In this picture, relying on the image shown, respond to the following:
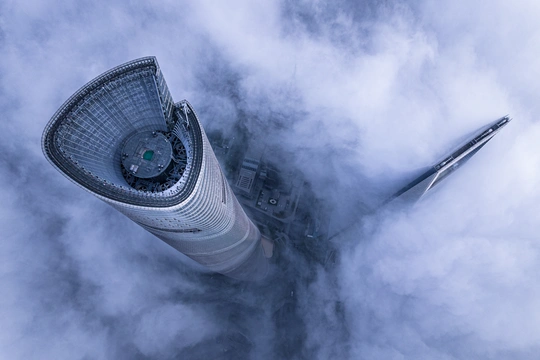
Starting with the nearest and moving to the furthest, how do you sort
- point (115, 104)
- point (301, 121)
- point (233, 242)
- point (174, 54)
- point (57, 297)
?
point (115, 104), point (233, 242), point (57, 297), point (301, 121), point (174, 54)

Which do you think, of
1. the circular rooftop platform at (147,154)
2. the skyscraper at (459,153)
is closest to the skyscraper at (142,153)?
the circular rooftop platform at (147,154)

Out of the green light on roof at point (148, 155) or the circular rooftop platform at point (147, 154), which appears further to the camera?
the green light on roof at point (148, 155)

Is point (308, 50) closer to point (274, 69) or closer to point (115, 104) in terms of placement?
point (274, 69)

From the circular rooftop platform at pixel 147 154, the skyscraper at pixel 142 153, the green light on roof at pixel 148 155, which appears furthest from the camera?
the green light on roof at pixel 148 155

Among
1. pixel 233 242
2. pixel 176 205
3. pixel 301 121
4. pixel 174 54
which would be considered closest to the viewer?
pixel 176 205

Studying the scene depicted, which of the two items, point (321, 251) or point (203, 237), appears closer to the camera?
point (203, 237)

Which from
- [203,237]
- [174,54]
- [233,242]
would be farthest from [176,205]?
[174,54]

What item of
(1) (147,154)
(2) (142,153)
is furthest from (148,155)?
(2) (142,153)

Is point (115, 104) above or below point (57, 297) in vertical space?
above

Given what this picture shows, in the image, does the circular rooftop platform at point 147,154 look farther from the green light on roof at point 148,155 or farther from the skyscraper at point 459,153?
the skyscraper at point 459,153
